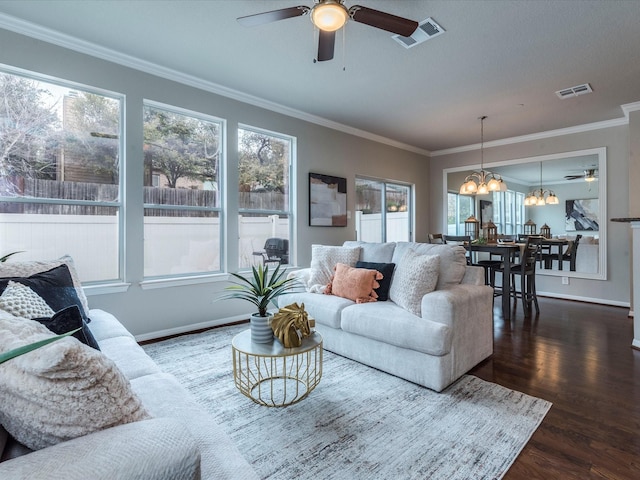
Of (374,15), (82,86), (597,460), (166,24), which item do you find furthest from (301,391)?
(82,86)

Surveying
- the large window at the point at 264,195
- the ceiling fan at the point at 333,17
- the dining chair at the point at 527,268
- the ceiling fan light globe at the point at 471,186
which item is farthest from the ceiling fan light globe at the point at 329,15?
the ceiling fan light globe at the point at 471,186

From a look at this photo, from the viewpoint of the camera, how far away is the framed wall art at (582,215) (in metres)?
4.94

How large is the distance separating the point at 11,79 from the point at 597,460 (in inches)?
184

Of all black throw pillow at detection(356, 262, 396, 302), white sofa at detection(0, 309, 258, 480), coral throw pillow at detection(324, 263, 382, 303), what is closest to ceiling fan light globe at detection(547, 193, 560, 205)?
black throw pillow at detection(356, 262, 396, 302)

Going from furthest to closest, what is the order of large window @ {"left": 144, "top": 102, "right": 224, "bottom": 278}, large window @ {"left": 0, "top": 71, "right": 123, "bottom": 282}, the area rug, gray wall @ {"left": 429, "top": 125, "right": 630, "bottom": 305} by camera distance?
gray wall @ {"left": 429, "top": 125, "right": 630, "bottom": 305} → large window @ {"left": 144, "top": 102, "right": 224, "bottom": 278} → large window @ {"left": 0, "top": 71, "right": 123, "bottom": 282} → the area rug

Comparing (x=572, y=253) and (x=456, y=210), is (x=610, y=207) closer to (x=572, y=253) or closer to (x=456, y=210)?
(x=572, y=253)

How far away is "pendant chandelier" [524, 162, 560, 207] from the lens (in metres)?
5.47

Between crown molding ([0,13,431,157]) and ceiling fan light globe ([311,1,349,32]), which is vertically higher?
crown molding ([0,13,431,157])

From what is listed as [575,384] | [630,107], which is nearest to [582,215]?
[630,107]

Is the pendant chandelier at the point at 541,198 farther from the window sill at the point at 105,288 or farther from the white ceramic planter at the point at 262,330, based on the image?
the window sill at the point at 105,288

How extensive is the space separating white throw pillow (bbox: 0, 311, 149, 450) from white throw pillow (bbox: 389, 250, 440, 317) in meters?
2.13

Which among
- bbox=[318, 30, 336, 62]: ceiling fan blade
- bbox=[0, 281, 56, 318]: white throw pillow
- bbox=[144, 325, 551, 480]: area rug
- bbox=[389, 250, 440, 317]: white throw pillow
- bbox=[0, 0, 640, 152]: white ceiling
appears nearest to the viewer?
bbox=[0, 281, 56, 318]: white throw pillow

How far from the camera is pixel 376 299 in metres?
2.91

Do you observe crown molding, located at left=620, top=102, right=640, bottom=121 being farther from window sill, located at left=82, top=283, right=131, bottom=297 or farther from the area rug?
window sill, located at left=82, top=283, right=131, bottom=297
